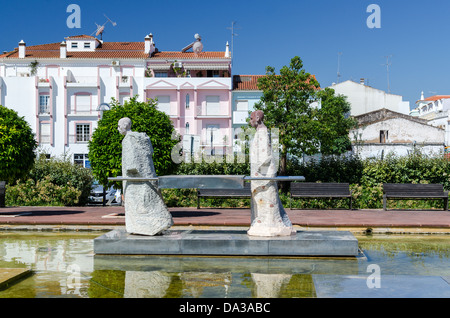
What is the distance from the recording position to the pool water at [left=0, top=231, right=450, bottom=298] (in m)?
5.93

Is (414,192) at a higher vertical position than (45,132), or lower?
lower

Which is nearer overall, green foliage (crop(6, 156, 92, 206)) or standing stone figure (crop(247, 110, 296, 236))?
standing stone figure (crop(247, 110, 296, 236))

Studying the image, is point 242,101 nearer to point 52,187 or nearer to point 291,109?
point 291,109

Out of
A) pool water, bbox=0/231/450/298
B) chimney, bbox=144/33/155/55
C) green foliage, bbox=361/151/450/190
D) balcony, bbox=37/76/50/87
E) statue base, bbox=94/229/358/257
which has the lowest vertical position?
pool water, bbox=0/231/450/298

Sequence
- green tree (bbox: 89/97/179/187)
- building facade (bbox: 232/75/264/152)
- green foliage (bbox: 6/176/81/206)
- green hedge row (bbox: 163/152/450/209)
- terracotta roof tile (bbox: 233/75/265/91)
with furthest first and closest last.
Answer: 1. terracotta roof tile (bbox: 233/75/265/91)
2. building facade (bbox: 232/75/264/152)
3. green foliage (bbox: 6/176/81/206)
4. green hedge row (bbox: 163/152/450/209)
5. green tree (bbox: 89/97/179/187)

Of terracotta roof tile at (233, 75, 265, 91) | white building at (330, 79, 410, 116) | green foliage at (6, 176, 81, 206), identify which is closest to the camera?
green foliage at (6, 176, 81, 206)

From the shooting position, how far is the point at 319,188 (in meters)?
17.6

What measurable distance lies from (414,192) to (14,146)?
41.7 ft

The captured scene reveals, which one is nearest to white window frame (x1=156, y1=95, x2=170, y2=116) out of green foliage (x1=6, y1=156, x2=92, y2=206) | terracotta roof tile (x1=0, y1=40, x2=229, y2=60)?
terracotta roof tile (x1=0, y1=40, x2=229, y2=60)

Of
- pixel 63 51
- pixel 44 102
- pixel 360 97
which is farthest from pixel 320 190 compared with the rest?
pixel 360 97

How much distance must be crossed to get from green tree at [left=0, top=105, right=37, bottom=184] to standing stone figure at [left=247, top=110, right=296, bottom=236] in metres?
8.16

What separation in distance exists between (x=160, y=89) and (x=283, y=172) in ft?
87.0

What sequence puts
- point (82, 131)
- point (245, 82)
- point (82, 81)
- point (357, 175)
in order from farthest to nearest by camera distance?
point (245, 82) < point (82, 81) < point (82, 131) < point (357, 175)

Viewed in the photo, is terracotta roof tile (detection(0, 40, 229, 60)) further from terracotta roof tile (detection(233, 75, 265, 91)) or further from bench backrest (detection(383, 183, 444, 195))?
bench backrest (detection(383, 183, 444, 195))
